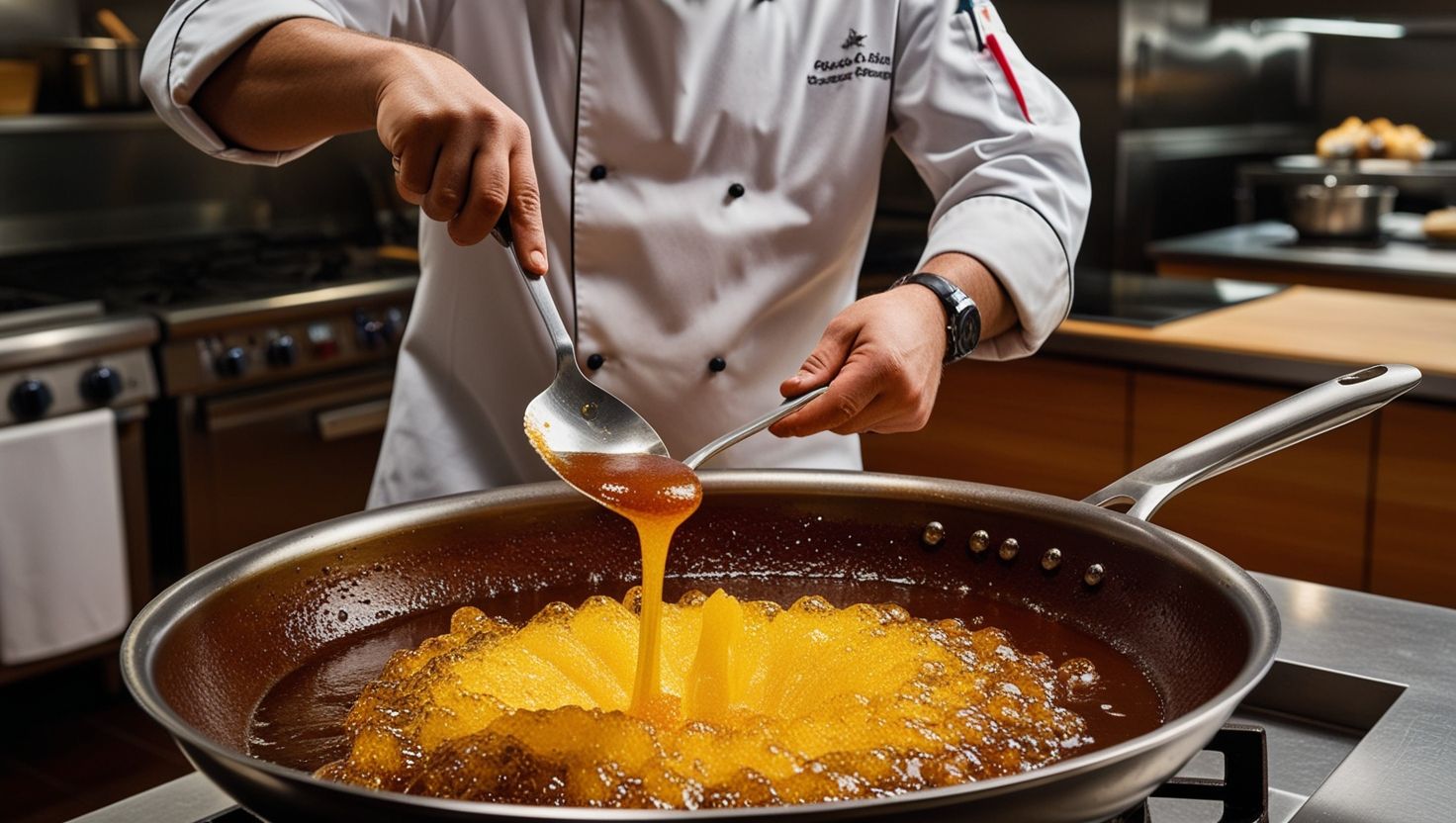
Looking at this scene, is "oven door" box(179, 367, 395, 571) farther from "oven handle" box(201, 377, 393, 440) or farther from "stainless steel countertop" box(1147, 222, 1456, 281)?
"stainless steel countertop" box(1147, 222, 1456, 281)

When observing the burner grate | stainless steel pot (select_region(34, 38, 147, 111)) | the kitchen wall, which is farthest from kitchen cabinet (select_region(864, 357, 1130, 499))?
stainless steel pot (select_region(34, 38, 147, 111))

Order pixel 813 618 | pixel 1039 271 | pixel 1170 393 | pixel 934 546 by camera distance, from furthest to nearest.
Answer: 1. pixel 1170 393
2. pixel 1039 271
3. pixel 934 546
4. pixel 813 618

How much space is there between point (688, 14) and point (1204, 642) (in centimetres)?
84

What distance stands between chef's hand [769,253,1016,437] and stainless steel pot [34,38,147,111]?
3.00 metres

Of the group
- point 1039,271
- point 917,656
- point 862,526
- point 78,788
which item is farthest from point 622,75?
point 78,788

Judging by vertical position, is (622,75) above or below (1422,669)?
above

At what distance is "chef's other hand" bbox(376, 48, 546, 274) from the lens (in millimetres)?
Result: 912

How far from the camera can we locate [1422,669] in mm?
1108

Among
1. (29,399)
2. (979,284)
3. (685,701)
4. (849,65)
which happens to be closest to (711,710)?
(685,701)

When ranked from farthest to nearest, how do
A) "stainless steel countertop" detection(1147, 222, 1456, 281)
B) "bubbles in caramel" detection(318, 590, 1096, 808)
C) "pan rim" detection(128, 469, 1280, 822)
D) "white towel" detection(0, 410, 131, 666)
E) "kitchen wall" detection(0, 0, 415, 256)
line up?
"stainless steel countertop" detection(1147, 222, 1456, 281) < "kitchen wall" detection(0, 0, 415, 256) < "white towel" detection(0, 410, 131, 666) < "bubbles in caramel" detection(318, 590, 1096, 808) < "pan rim" detection(128, 469, 1280, 822)

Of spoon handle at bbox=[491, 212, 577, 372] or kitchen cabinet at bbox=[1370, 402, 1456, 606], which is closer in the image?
spoon handle at bbox=[491, 212, 577, 372]

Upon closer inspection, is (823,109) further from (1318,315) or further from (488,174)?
(1318,315)

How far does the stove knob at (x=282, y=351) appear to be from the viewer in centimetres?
302

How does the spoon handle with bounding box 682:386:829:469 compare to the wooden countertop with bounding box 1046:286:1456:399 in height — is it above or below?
above
